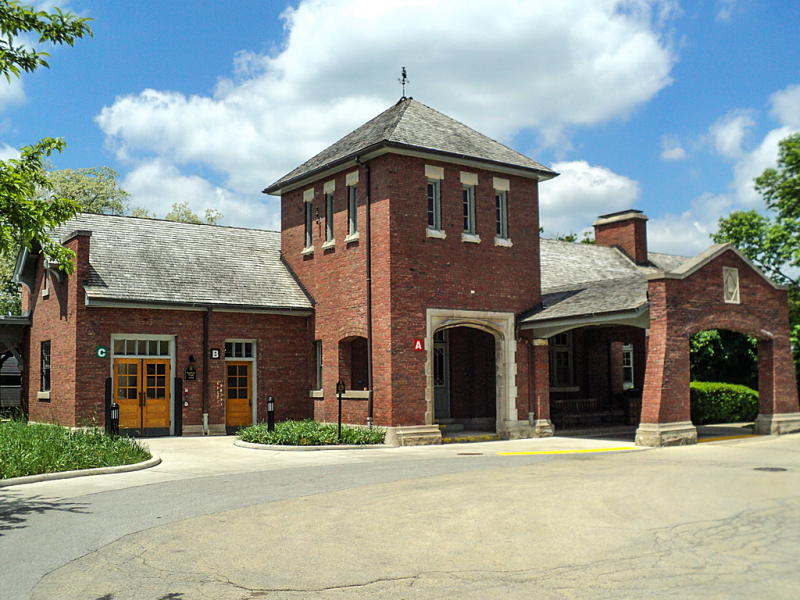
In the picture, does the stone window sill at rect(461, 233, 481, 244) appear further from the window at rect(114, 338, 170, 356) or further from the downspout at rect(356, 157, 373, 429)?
the window at rect(114, 338, 170, 356)

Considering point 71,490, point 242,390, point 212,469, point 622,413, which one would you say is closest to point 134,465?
point 212,469

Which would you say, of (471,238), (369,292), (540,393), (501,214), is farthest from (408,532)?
(501,214)

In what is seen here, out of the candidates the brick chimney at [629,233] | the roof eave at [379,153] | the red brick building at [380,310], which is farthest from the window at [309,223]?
the brick chimney at [629,233]

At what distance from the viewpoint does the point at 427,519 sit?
9.31 meters

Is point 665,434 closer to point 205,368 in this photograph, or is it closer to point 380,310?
point 380,310

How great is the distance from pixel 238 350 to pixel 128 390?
326 cm

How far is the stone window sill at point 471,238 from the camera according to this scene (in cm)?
2121

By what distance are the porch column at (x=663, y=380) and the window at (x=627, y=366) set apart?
11105 mm

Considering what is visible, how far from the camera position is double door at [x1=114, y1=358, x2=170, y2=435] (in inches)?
836

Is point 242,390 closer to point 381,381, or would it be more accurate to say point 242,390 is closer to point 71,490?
point 381,381

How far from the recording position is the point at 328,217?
2291cm

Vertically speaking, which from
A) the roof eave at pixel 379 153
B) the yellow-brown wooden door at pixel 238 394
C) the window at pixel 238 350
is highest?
the roof eave at pixel 379 153

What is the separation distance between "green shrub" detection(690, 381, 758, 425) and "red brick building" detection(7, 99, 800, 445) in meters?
4.18

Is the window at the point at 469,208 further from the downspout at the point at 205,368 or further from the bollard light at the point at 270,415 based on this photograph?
the downspout at the point at 205,368
